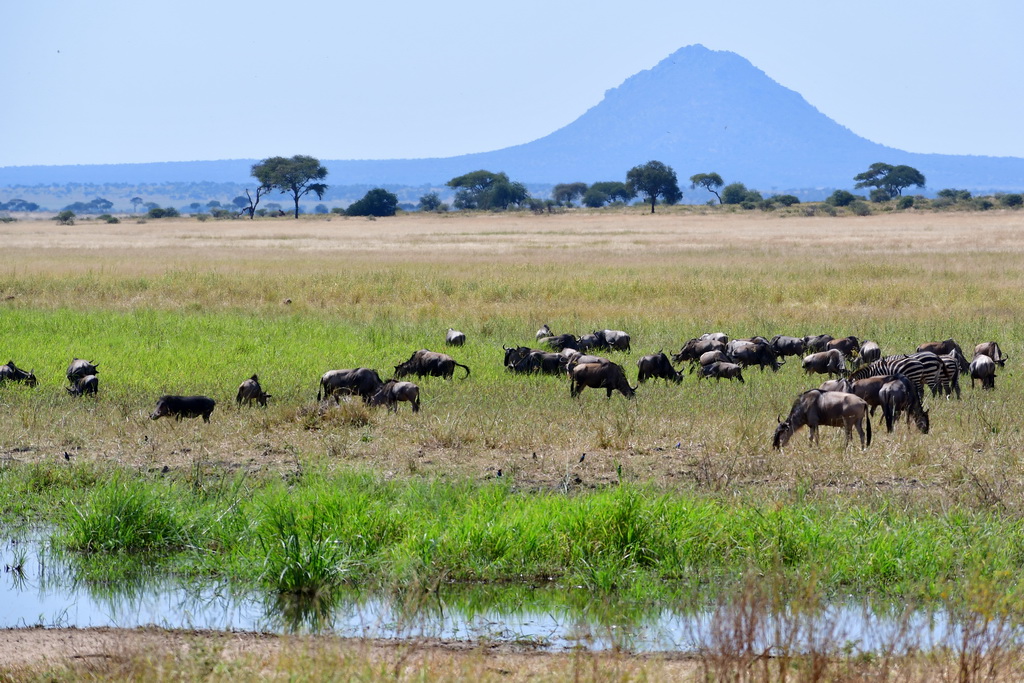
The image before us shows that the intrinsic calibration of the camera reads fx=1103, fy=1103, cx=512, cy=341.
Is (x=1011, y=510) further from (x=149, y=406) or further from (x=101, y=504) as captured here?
(x=149, y=406)

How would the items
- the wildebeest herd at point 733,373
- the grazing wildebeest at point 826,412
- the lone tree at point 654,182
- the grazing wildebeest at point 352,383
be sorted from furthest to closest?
the lone tree at point 654,182 → the grazing wildebeest at point 352,383 → the wildebeest herd at point 733,373 → the grazing wildebeest at point 826,412

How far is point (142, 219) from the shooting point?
100812 mm

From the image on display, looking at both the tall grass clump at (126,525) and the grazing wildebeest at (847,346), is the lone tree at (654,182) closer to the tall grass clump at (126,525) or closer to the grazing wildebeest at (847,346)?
the grazing wildebeest at (847,346)

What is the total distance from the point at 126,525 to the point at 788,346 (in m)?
14.0

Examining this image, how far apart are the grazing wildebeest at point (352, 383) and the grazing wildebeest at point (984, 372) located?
28.1 feet

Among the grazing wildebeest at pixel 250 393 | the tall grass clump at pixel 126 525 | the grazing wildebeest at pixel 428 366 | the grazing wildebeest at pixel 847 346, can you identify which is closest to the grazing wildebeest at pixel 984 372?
the grazing wildebeest at pixel 847 346

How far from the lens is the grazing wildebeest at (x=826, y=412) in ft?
37.7

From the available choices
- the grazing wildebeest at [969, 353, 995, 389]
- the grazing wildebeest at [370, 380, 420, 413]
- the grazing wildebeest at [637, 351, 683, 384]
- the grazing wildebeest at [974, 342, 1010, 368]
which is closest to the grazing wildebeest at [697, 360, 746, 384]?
the grazing wildebeest at [637, 351, 683, 384]

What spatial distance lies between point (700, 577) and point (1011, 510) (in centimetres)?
308

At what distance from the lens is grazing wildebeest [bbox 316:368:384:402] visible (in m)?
14.7

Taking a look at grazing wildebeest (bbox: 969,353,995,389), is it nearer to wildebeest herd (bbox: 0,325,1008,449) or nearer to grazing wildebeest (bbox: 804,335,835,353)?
wildebeest herd (bbox: 0,325,1008,449)

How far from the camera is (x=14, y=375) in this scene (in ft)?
52.0

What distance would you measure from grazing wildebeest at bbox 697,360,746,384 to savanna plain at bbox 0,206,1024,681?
0.57 feet

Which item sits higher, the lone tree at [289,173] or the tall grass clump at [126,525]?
the lone tree at [289,173]
